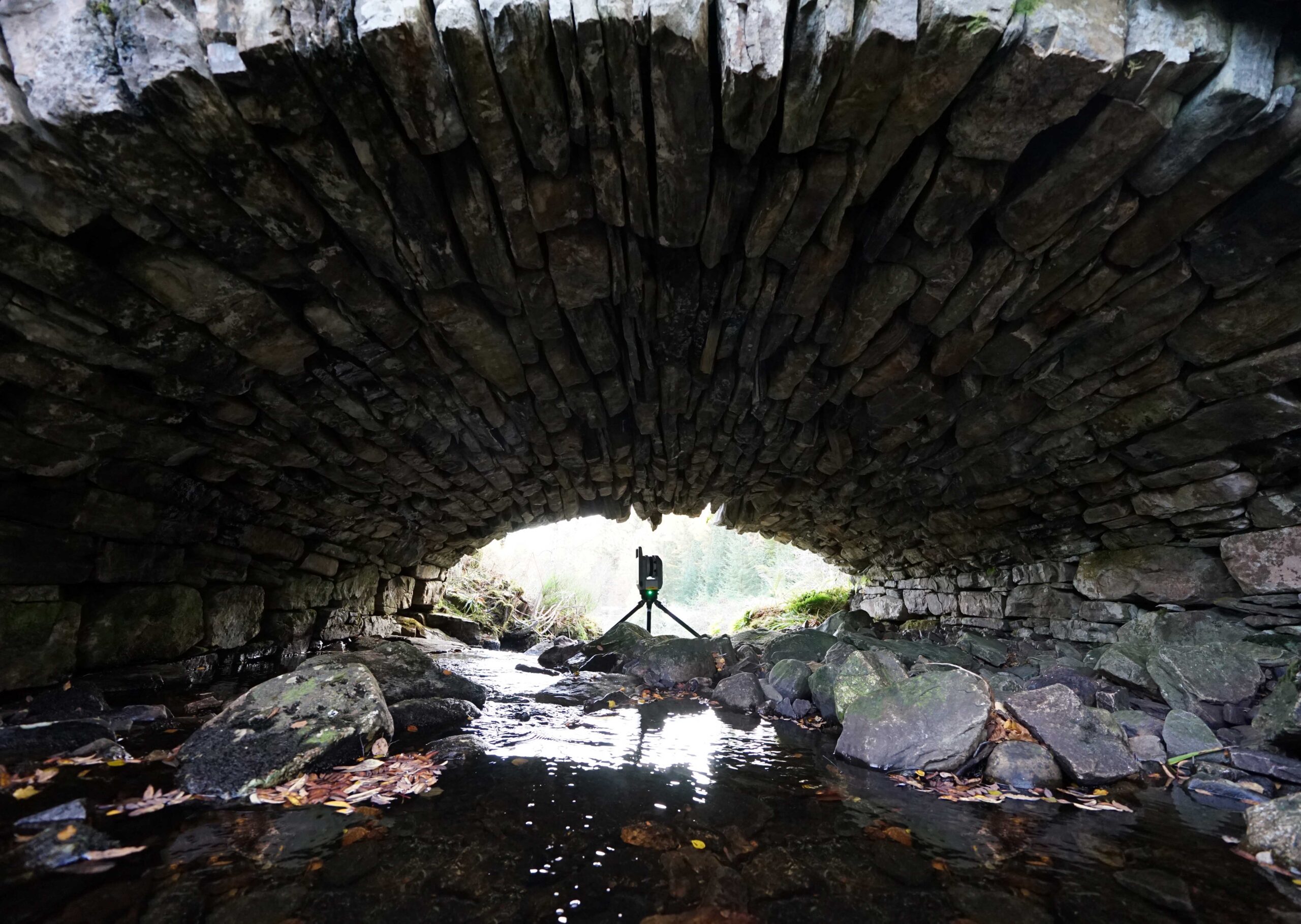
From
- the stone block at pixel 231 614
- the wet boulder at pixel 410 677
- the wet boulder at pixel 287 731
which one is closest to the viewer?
the wet boulder at pixel 287 731

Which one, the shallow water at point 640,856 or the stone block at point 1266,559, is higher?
the stone block at point 1266,559

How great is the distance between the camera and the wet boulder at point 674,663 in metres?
5.98

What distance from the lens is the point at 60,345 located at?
247cm

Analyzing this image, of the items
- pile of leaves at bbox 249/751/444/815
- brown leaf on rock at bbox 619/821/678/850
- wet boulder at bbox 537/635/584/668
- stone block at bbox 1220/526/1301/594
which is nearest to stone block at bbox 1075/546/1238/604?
stone block at bbox 1220/526/1301/594

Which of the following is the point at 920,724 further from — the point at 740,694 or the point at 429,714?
the point at 429,714

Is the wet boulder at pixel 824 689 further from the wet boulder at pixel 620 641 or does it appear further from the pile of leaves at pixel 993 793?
the wet boulder at pixel 620 641

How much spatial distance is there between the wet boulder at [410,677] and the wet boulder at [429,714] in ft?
0.48

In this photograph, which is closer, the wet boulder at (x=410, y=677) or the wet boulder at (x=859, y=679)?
the wet boulder at (x=859, y=679)

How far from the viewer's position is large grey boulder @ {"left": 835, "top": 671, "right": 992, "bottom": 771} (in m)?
2.97

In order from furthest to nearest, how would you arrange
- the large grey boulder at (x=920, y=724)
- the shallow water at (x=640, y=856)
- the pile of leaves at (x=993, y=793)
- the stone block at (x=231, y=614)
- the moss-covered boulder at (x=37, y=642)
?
the stone block at (x=231, y=614) < the moss-covered boulder at (x=37, y=642) < the large grey boulder at (x=920, y=724) < the pile of leaves at (x=993, y=793) < the shallow water at (x=640, y=856)

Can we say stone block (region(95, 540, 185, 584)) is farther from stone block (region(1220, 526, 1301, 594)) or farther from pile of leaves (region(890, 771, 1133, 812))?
stone block (region(1220, 526, 1301, 594))

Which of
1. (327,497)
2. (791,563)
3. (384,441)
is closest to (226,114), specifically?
(384,441)

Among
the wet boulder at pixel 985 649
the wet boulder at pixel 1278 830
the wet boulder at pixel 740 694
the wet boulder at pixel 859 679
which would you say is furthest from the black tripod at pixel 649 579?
the wet boulder at pixel 1278 830

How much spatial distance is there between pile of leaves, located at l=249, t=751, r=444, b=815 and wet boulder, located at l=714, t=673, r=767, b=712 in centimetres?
288
